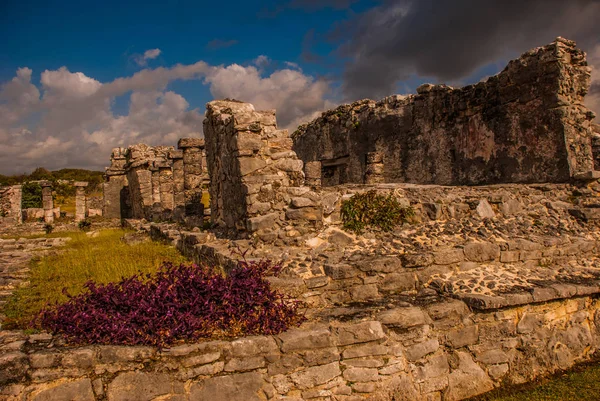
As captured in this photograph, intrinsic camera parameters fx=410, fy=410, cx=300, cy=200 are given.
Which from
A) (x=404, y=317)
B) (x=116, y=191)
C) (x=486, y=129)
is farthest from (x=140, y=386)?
(x=116, y=191)

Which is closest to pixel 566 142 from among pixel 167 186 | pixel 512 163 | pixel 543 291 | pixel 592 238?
pixel 512 163

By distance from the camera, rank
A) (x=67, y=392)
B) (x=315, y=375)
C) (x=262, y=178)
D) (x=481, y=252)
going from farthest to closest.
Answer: (x=262, y=178) → (x=481, y=252) → (x=315, y=375) → (x=67, y=392)

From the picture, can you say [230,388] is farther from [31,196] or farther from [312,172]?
[31,196]

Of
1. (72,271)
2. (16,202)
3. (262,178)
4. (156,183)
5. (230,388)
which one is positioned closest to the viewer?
(230,388)

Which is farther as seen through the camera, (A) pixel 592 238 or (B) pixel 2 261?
(B) pixel 2 261

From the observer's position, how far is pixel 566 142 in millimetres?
9148

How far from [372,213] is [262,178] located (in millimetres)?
1903

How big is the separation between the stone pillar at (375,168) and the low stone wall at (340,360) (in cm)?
973

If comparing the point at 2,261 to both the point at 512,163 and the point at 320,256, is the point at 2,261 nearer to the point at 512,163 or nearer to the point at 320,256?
the point at 320,256

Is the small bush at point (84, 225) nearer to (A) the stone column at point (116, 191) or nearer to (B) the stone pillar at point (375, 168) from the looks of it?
(A) the stone column at point (116, 191)

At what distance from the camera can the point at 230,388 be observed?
354cm

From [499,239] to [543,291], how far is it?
1.48 meters

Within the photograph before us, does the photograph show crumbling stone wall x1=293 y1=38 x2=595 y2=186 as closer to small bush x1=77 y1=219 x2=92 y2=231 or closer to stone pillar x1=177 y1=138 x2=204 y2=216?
stone pillar x1=177 y1=138 x2=204 y2=216

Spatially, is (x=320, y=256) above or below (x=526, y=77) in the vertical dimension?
below
